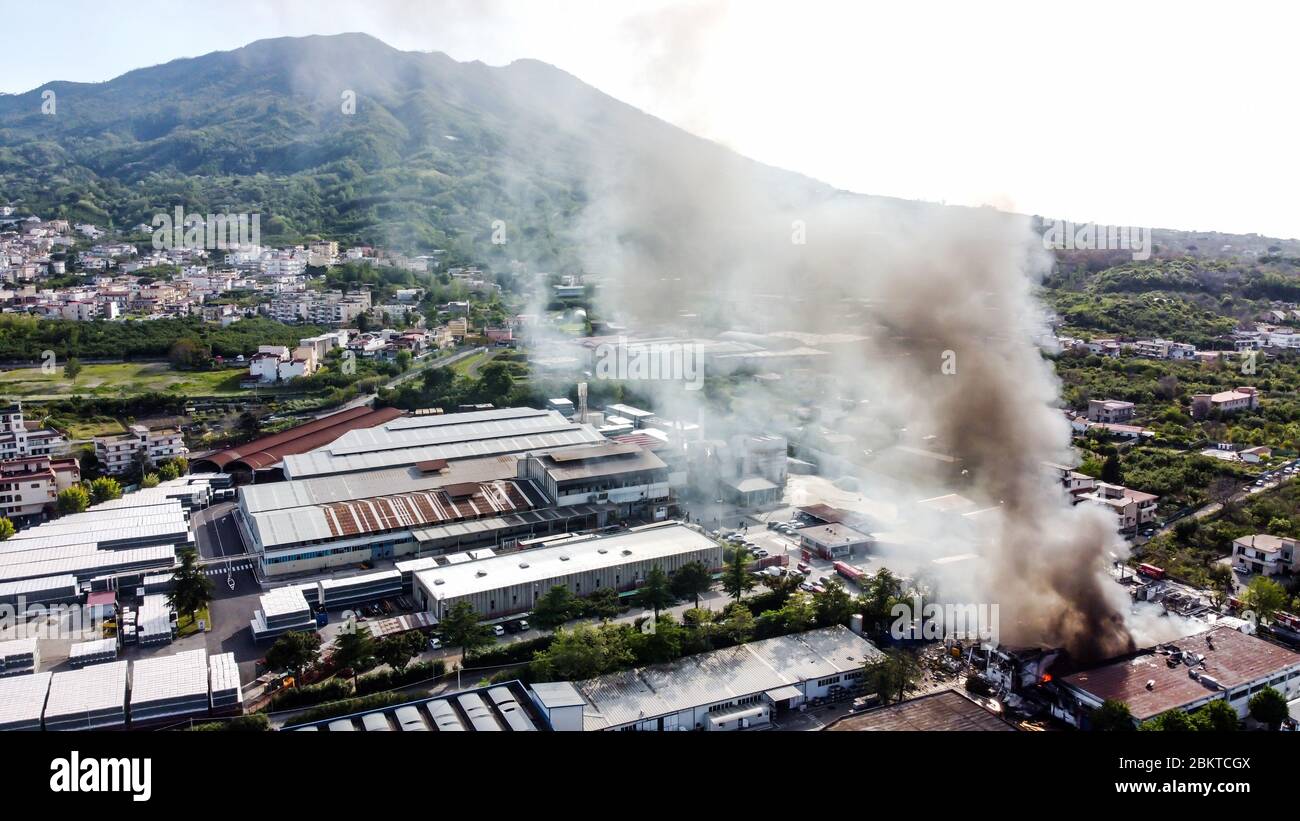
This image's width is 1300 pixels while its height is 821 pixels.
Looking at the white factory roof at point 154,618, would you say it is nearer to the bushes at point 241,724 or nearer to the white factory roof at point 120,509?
the bushes at point 241,724

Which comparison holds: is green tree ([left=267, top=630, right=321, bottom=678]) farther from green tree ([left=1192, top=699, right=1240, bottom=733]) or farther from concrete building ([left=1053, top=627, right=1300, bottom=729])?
green tree ([left=1192, top=699, right=1240, bottom=733])

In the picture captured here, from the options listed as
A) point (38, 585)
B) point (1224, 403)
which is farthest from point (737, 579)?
point (1224, 403)

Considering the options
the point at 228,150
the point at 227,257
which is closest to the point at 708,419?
the point at 227,257

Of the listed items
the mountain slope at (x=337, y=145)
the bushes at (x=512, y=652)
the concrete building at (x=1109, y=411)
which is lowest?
the bushes at (x=512, y=652)

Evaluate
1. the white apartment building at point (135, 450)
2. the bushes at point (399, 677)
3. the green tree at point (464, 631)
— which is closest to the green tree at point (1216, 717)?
the green tree at point (464, 631)

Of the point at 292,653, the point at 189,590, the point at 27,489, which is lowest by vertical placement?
the point at 292,653

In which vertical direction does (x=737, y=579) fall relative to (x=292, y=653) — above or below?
above

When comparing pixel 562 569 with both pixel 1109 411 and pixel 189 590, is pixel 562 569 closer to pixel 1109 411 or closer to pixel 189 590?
pixel 189 590
